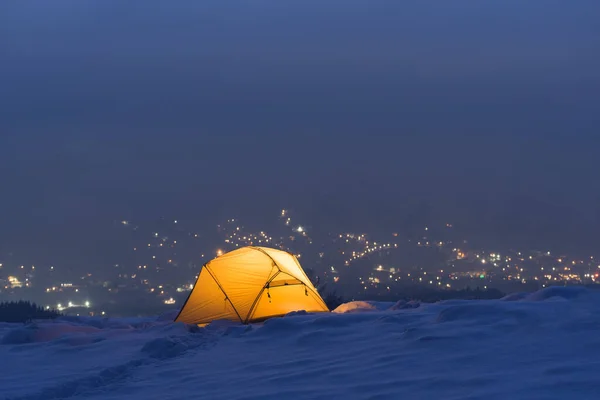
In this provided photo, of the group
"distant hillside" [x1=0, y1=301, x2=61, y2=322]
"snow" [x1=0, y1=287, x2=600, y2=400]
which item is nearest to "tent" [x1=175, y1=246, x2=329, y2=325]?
"snow" [x1=0, y1=287, x2=600, y2=400]

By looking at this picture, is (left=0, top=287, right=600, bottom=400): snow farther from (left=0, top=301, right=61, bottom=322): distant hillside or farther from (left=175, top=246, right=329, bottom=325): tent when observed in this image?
(left=0, top=301, right=61, bottom=322): distant hillside

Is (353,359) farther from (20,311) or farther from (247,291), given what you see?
(20,311)

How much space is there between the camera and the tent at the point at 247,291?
11078 mm

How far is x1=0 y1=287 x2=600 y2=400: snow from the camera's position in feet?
16.0

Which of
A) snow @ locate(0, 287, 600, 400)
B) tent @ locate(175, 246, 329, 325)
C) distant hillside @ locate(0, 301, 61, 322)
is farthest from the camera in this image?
distant hillside @ locate(0, 301, 61, 322)

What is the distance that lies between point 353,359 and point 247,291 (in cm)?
544

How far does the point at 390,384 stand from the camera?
5031 millimetres

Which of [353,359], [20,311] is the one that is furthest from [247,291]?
[20,311]

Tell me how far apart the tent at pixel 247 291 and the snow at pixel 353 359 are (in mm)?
2264

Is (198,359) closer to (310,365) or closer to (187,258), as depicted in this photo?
(310,365)

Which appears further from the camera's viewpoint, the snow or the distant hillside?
the distant hillside

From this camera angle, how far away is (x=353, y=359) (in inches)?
237

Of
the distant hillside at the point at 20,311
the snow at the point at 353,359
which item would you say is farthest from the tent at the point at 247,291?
the distant hillside at the point at 20,311

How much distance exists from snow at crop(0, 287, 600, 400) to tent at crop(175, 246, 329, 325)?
226 centimetres
